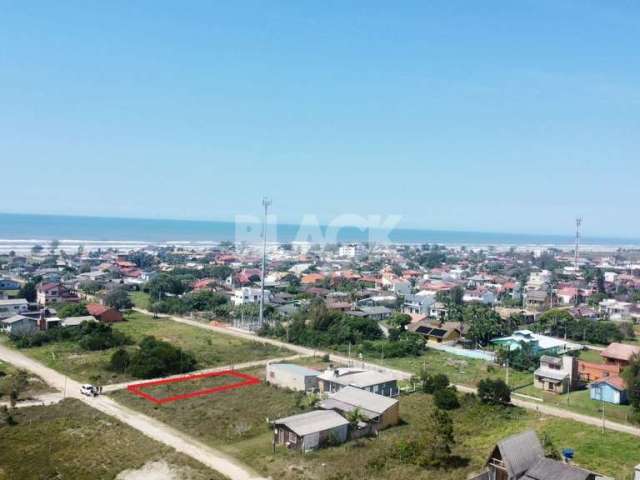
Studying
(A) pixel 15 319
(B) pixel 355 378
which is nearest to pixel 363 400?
(B) pixel 355 378

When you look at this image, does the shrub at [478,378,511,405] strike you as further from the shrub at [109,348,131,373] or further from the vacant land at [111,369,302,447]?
the shrub at [109,348,131,373]

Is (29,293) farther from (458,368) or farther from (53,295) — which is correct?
(458,368)

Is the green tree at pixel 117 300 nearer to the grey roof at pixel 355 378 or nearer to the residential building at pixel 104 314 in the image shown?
the residential building at pixel 104 314

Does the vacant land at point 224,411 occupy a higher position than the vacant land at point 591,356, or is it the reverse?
the vacant land at point 224,411

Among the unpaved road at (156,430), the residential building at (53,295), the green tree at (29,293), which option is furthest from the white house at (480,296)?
the green tree at (29,293)

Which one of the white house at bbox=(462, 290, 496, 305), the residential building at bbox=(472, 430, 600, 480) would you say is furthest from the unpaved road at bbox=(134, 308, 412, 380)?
the white house at bbox=(462, 290, 496, 305)

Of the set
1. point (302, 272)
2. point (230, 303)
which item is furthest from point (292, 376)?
point (302, 272)
